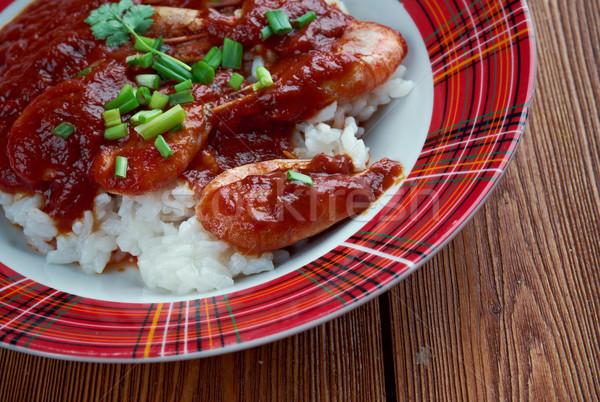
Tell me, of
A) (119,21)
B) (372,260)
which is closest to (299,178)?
(372,260)

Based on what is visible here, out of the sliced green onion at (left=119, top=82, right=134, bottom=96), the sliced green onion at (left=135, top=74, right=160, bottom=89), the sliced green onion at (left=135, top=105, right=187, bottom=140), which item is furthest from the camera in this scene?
the sliced green onion at (left=135, top=74, right=160, bottom=89)

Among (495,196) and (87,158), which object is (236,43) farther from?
(495,196)

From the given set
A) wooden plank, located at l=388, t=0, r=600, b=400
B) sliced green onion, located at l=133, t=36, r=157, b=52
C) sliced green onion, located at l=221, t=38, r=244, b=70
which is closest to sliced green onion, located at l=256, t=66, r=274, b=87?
sliced green onion, located at l=221, t=38, r=244, b=70

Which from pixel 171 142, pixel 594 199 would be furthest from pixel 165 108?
pixel 594 199

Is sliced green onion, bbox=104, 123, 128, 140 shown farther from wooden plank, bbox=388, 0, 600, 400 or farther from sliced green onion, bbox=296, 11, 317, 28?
wooden plank, bbox=388, 0, 600, 400

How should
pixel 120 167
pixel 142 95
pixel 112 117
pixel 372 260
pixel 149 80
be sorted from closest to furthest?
pixel 372 260 → pixel 120 167 → pixel 112 117 → pixel 142 95 → pixel 149 80

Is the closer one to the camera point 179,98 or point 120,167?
point 120,167

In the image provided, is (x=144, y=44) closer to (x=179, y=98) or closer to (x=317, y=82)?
(x=179, y=98)

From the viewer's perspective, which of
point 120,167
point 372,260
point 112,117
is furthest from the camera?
point 112,117
